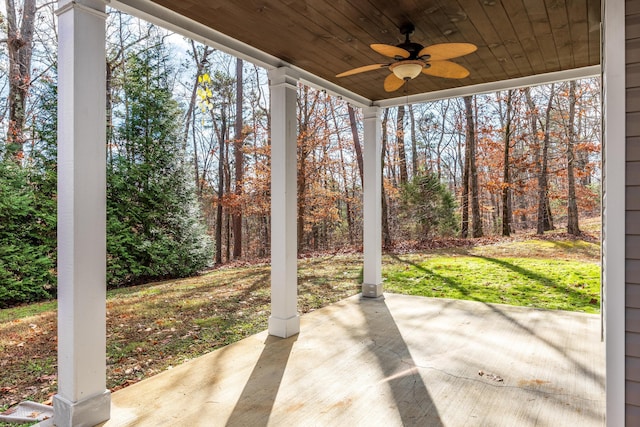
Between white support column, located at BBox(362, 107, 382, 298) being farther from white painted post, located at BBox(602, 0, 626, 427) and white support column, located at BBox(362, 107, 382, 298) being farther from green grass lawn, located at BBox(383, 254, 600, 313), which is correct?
white painted post, located at BBox(602, 0, 626, 427)

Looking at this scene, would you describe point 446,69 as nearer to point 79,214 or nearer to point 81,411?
point 79,214

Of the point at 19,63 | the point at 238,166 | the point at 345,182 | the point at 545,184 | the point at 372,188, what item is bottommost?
the point at 372,188

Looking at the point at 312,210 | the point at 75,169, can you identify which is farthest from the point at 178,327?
the point at 312,210

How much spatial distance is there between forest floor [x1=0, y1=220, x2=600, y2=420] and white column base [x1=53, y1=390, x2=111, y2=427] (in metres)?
0.92

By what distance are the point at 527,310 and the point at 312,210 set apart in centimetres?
621

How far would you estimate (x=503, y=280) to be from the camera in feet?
23.2

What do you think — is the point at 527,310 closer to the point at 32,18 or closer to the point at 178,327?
the point at 178,327

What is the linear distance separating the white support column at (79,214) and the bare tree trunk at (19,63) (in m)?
5.22

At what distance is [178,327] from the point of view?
183 inches

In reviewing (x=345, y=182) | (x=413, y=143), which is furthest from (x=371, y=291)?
(x=413, y=143)

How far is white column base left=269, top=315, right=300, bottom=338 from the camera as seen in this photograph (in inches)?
150

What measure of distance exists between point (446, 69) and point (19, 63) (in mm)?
7445

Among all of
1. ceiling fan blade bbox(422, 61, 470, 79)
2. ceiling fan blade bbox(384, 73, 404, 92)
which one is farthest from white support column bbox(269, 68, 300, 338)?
ceiling fan blade bbox(422, 61, 470, 79)

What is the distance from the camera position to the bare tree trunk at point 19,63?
6.45m
